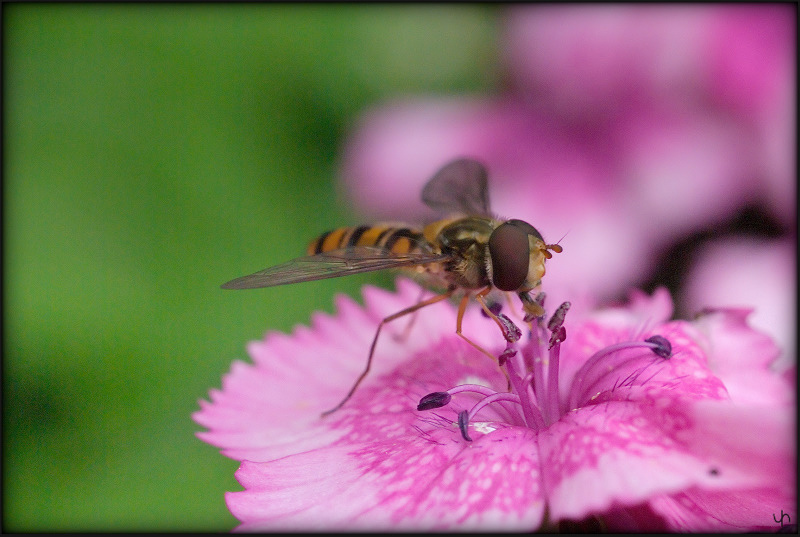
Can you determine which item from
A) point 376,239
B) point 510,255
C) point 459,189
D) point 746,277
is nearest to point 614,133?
point 746,277

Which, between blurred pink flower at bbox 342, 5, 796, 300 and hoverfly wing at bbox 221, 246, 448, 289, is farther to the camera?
blurred pink flower at bbox 342, 5, 796, 300

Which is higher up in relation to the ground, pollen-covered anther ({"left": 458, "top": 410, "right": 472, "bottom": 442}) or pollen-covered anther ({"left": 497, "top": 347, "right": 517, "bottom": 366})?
pollen-covered anther ({"left": 497, "top": 347, "right": 517, "bottom": 366})

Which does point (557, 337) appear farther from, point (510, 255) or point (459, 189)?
point (459, 189)

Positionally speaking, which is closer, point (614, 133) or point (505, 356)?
point (505, 356)

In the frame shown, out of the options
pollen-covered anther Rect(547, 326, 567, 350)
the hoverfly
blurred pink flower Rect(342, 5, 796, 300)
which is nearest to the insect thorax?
the hoverfly

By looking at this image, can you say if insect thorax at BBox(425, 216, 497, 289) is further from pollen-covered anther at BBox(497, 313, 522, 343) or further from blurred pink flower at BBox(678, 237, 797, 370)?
blurred pink flower at BBox(678, 237, 797, 370)

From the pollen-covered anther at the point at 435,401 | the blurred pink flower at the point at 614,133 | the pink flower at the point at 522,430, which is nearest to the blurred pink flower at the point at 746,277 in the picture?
the blurred pink flower at the point at 614,133
